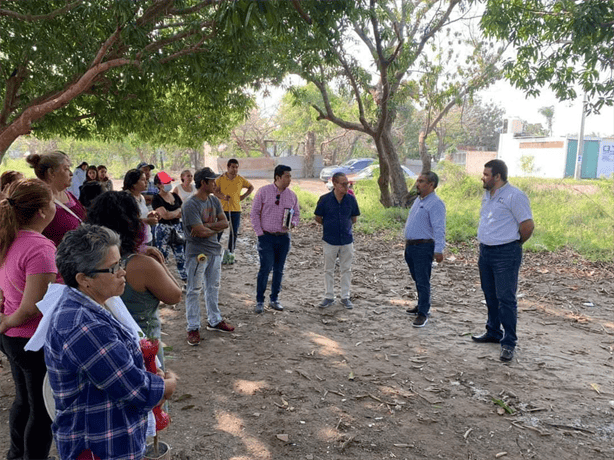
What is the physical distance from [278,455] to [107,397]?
1.89 meters

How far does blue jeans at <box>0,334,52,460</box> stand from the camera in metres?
2.75

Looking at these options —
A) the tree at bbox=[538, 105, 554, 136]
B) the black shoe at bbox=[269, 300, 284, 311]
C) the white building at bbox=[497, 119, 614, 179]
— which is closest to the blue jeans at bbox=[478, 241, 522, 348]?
the black shoe at bbox=[269, 300, 284, 311]

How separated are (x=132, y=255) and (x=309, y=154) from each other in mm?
31498

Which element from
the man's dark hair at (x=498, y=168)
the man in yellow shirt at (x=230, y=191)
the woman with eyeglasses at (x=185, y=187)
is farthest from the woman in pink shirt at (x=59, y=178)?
the woman with eyeglasses at (x=185, y=187)

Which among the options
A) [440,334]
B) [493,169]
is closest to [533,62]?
[493,169]

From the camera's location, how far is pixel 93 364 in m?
1.79

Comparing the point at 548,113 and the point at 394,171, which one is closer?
the point at 394,171

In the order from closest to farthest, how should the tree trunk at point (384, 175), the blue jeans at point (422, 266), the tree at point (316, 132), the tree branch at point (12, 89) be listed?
the blue jeans at point (422, 266) < the tree branch at point (12, 89) < the tree trunk at point (384, 175) < the tree at point (316, 132)

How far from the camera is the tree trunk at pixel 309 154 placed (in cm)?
3331

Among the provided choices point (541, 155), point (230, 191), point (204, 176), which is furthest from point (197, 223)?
point (541, 155)

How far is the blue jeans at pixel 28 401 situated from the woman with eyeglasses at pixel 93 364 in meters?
1.03

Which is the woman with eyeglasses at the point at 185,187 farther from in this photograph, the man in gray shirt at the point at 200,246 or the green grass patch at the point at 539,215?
the green grass patch at the point at 539,215

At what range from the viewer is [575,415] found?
157 inches

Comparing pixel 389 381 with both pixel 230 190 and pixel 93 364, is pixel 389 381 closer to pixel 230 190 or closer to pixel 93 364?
pixel 93 364
